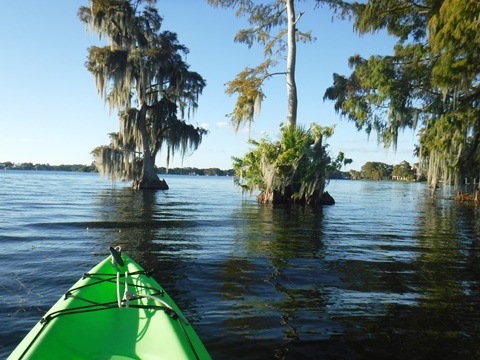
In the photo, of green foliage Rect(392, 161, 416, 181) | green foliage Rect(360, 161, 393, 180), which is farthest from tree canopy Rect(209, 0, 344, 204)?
green foliage Rect(360, 161, 393, 180)

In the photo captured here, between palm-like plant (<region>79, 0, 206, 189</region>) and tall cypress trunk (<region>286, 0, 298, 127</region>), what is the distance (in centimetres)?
1056

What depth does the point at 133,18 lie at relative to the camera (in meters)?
28.4

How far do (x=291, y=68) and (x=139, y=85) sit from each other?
1286 cm

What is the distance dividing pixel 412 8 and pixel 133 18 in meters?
19.2

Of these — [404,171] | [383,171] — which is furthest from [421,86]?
[383,171]

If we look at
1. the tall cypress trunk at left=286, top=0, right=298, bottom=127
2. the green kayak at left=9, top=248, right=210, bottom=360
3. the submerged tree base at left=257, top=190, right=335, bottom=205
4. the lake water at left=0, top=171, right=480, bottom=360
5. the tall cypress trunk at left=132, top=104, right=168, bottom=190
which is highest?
the tall cypress trunk at left=286, top=0, right=298, bottom=127

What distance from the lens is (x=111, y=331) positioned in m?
3.41

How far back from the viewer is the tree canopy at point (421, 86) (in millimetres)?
14344

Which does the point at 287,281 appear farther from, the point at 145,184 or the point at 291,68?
the point at 145,184

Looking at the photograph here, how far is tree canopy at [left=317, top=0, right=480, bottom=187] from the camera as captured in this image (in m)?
14.3

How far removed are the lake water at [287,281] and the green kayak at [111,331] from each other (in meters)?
0.70

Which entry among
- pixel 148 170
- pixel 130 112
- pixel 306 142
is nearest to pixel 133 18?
pixel 130 112

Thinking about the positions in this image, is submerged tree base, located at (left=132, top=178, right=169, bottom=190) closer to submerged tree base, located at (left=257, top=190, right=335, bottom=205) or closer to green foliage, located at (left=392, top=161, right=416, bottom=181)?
submerged tree base, located at (left=257, top=190, right=335, bottom=205)

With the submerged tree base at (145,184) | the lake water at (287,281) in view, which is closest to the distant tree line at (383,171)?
the submerged tree base at (145,184)
